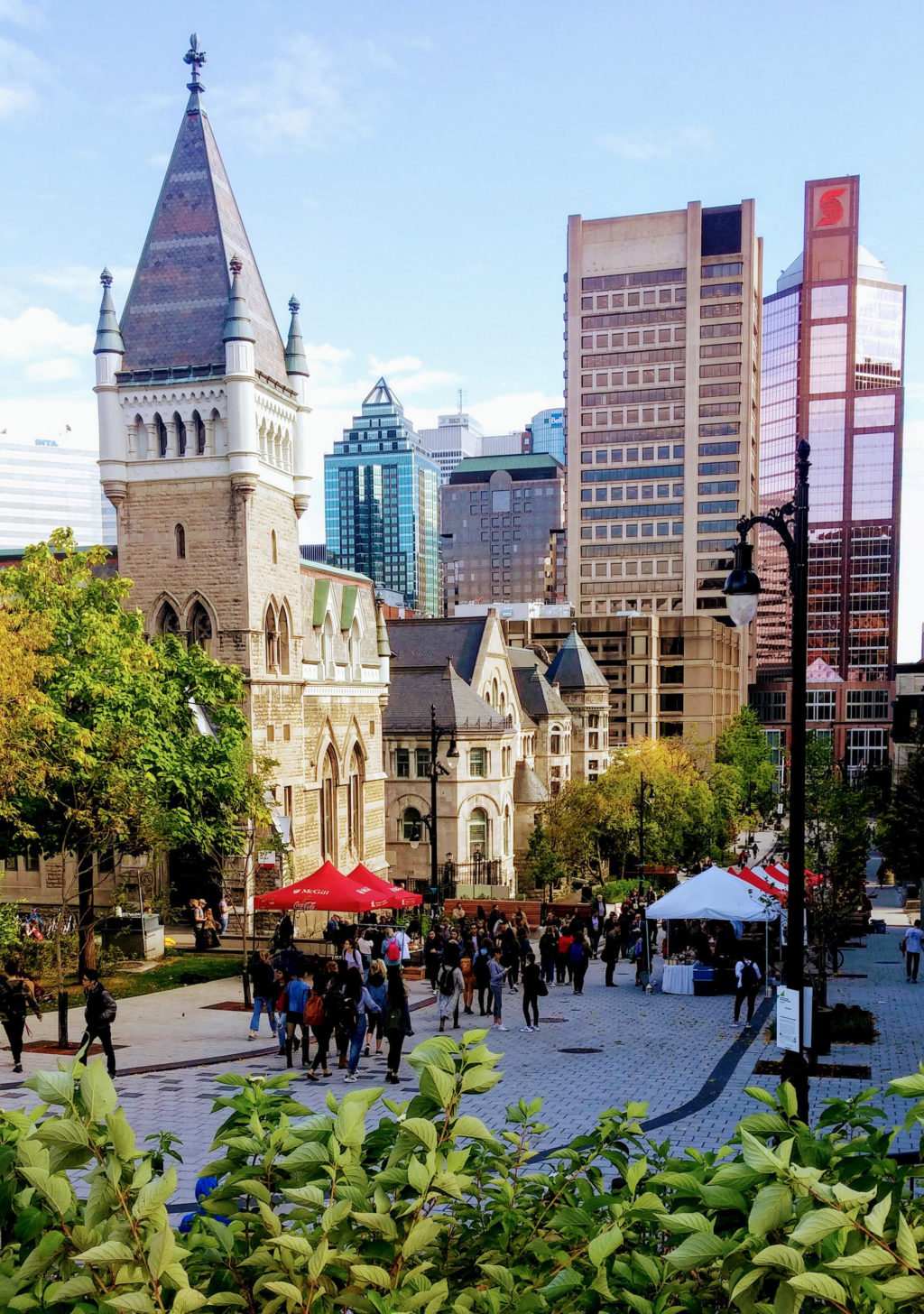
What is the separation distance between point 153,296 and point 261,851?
2208 centimetres

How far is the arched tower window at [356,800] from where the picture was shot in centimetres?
4809

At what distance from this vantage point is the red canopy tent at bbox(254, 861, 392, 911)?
25844 mm

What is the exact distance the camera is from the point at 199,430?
39094 millimetres

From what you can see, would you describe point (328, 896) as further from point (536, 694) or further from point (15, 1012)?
point (536, 694)

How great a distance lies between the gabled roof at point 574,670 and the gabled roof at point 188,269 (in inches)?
1621

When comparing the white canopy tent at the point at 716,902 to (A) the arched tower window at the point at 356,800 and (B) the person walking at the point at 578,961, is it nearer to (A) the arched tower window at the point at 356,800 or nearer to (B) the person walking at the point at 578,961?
(B) the person walking at the point at 578,961

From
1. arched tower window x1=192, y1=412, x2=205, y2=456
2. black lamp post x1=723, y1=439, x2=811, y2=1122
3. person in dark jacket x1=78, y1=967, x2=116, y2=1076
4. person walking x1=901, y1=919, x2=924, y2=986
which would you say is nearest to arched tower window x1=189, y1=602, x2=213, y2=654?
arched tower window x1=192, y1=412, x2=205, y2=456

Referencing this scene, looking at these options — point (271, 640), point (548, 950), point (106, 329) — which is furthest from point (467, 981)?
point (106, 329)

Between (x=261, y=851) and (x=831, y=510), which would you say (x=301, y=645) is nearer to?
(x=261, y=851)

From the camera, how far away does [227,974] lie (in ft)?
95.0

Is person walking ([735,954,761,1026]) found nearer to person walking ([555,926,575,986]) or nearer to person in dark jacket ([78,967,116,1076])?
person walking ([555,926,575,986])

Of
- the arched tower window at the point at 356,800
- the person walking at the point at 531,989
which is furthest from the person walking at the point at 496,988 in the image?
the arched tower window at the point at 356,800

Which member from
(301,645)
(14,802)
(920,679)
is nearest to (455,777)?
(301,645)

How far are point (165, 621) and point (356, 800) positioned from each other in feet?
45.1
